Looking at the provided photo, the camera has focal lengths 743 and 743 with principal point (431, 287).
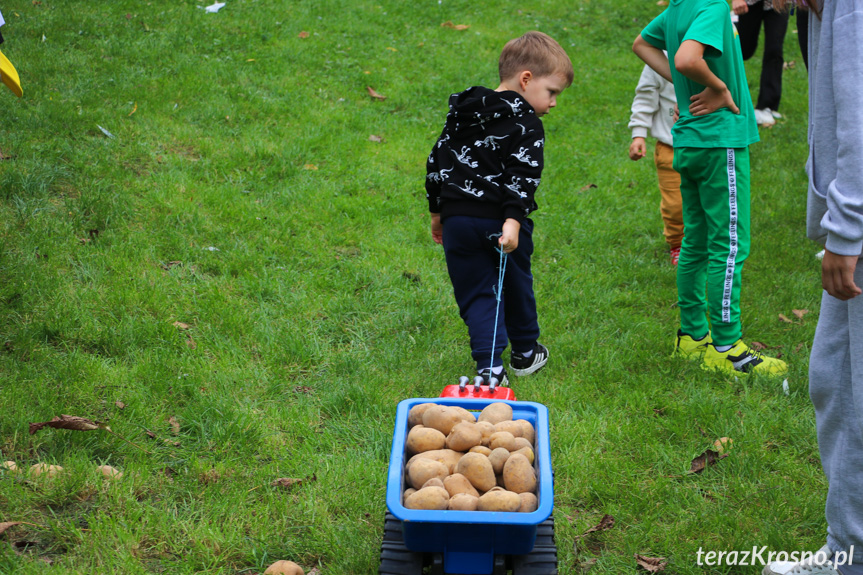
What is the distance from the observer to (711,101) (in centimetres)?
357

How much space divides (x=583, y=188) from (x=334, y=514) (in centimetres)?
419

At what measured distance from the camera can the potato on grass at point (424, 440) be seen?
2277mm

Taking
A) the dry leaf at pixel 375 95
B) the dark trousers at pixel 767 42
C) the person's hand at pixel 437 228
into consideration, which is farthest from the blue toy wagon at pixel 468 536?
the dark trousers at pixel 767 42

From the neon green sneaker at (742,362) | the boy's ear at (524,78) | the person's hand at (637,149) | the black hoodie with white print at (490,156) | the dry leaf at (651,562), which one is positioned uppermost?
the boy's ear at (524,78)

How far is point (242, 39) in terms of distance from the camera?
7.88 meters

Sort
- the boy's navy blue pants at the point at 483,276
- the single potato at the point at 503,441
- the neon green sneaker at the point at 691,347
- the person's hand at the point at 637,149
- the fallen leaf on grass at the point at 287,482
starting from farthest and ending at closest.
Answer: the person's hand at the point at 637,149
the neon green sneaker at the point at 691,347
the boy's navy blue pants at the point at 483,276
the fallen leaf on grass at the point at 287,482
the single potato at the point at 503,441

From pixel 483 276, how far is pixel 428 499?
1.61 meters

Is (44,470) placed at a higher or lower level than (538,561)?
lower

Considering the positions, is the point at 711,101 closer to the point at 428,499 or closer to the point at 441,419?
the point at 441,419

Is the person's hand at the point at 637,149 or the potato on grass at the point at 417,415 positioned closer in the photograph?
the potato on grass at the point at 417,415

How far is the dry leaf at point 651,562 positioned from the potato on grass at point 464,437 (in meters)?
0.85

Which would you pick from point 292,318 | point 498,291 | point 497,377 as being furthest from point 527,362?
point 292,318

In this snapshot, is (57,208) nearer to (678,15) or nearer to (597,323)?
(597,323)

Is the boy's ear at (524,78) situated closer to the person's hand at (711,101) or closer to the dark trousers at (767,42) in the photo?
the person's hand at (711,101)
